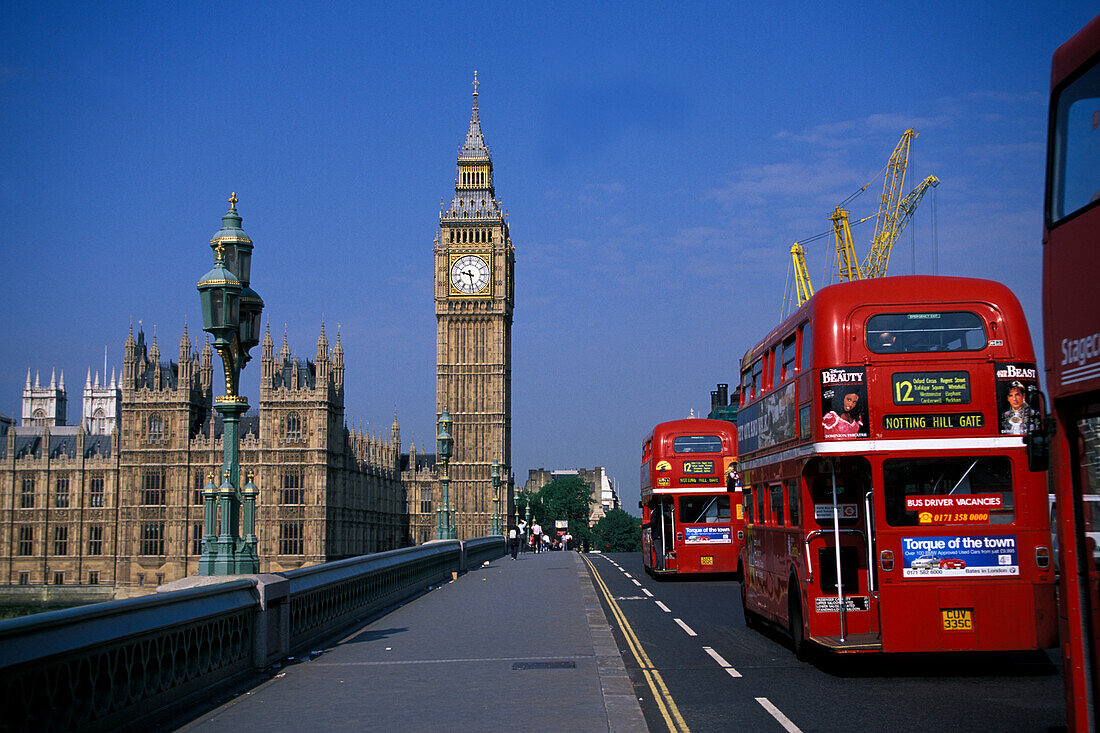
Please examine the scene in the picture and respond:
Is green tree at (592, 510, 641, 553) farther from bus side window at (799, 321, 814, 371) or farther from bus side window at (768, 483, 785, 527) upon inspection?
bus side window at (799, 321, 814, 371)

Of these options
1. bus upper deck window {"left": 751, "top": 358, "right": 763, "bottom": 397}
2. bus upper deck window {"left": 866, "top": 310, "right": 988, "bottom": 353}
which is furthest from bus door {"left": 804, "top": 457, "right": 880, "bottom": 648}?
bus upper deck window {"left": 751, "top": 358, "right": 763, "bottom": 397}

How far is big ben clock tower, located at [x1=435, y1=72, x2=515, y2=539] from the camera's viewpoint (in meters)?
109

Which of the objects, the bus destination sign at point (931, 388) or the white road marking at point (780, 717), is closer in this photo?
the white road marking at point (780, 717)

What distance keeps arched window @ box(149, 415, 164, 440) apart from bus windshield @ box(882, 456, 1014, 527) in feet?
283

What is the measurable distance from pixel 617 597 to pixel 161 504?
73835mm

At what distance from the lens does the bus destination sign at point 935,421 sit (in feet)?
39.3

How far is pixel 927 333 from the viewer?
12.2m

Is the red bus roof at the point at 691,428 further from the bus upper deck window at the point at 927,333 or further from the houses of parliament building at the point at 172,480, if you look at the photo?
the houses of parliament building at the point at 172,480

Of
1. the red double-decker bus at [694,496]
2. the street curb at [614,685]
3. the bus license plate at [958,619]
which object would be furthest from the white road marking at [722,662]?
the red double-decker bus at [694,496]

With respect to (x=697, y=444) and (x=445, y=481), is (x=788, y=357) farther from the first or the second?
(x=445, y=481)

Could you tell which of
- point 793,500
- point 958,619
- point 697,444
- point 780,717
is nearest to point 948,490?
point 958,619

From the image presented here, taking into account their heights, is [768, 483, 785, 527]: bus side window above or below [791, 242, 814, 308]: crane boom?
below

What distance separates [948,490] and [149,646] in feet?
27.8

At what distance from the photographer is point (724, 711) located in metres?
10.2
